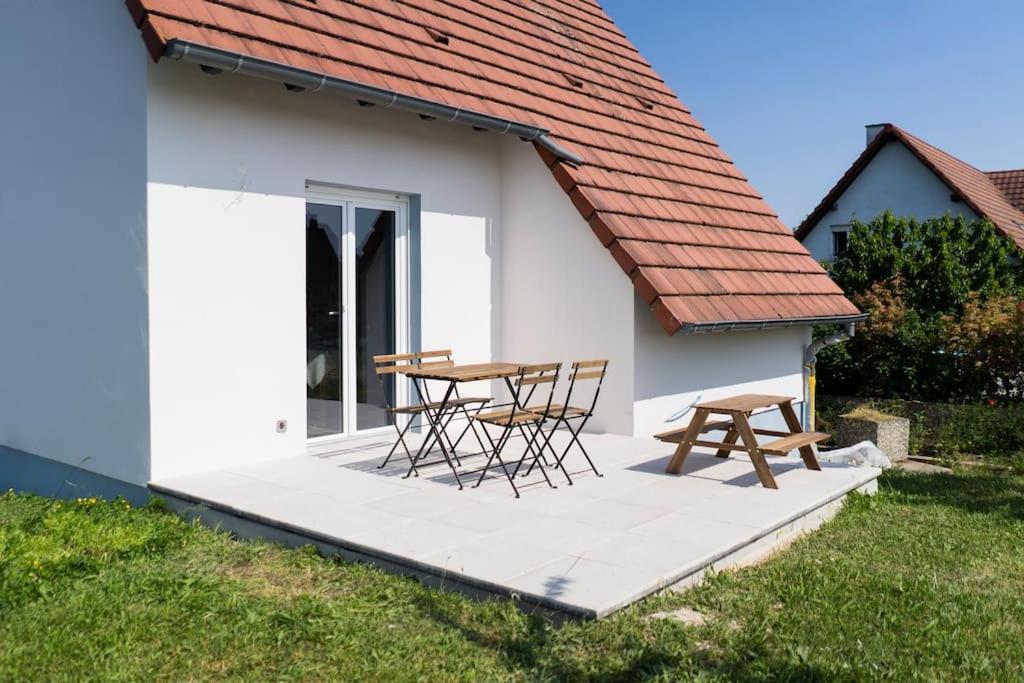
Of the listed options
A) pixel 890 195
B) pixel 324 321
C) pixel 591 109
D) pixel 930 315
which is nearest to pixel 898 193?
pixel 890 195

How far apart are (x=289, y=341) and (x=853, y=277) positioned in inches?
487

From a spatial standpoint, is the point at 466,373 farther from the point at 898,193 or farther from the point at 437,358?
the point at 898,193

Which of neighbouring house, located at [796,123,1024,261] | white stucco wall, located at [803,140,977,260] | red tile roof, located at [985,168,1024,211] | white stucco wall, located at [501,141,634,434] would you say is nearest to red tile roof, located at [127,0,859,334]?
white stucco wall, located at [501,141,634,434]

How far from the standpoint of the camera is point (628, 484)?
6891mm

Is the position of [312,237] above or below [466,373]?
above

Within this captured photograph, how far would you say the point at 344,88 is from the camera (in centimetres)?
739

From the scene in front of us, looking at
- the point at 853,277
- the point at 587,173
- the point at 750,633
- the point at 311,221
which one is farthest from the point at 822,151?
the point at 750,633

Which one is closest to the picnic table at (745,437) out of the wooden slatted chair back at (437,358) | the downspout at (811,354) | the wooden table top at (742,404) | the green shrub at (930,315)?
the wooden table top at (742,404)

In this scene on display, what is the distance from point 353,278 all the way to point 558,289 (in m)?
2.21

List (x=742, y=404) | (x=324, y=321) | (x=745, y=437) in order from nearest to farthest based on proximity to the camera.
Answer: (x=745, y=437)
(x=742, y=404)
(x=324, y=321)

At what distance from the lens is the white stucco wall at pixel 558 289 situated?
29.4ft

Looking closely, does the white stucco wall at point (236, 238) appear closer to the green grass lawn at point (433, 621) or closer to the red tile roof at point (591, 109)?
the red tile roof at point (591, 109)

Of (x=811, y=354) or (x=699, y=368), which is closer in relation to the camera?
(x=699, y=368)

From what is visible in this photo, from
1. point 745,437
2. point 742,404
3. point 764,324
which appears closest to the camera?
point 745,437
